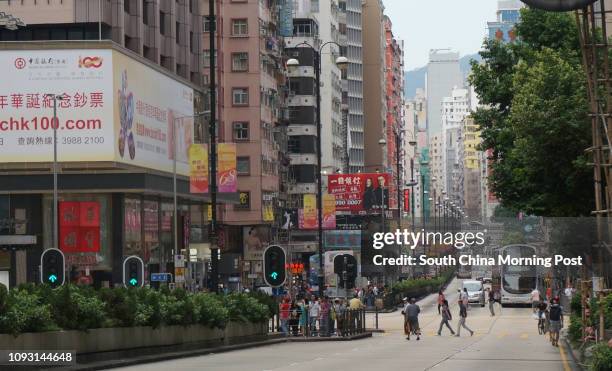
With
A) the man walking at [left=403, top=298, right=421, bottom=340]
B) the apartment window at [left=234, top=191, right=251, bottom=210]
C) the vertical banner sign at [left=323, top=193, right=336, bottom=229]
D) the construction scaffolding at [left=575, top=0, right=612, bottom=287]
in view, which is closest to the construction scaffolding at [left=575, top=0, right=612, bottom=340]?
the construction scaffolding at [left=575, top=0, right=612, bottom=287]

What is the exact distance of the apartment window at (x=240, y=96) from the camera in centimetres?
10500

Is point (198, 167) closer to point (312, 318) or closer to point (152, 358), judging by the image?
point (312, 318)

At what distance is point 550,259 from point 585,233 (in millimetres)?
3506

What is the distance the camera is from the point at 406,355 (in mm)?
40719

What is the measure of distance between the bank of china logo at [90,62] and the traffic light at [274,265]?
1121 inches

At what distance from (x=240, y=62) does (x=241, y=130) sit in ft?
16.0

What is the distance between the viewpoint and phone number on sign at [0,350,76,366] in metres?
28.2

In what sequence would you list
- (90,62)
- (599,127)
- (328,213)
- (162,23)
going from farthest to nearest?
(162,23) < (328,213) < (90,62) < (599,127)

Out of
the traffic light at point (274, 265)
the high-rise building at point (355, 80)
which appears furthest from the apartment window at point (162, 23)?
the high-rise building at point (355, 80)

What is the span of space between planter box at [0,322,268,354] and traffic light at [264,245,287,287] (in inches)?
70.5

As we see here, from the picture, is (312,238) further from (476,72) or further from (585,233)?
(585,233)

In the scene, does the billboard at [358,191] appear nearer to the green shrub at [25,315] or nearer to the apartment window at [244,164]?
the apartment window at [244,164]

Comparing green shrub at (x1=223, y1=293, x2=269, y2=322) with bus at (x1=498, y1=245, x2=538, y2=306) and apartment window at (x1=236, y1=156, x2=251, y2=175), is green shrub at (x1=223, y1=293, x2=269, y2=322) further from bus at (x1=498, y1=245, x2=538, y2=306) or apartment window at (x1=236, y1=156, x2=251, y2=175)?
apartment window at (x1=236, y1=156, x2=251, y2=175)

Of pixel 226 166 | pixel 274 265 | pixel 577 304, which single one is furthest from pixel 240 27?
pixel 274 265
